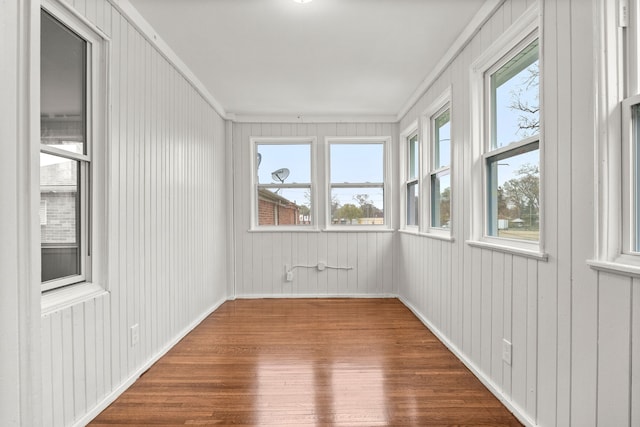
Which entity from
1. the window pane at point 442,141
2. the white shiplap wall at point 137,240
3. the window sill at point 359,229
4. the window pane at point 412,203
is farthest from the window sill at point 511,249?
the white shiplap wall at point 137,240

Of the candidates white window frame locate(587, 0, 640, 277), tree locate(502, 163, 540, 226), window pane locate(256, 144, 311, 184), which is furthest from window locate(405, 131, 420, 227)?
white window frame locate(587, 0, 640, 277)

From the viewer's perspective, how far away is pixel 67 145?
178 centimetres

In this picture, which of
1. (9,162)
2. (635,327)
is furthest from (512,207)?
(9,162)

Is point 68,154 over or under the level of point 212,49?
under

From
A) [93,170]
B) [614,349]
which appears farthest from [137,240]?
[614,349]

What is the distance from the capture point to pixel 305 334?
10.3 ft

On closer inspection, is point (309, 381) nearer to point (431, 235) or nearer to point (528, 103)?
point (431, 235)

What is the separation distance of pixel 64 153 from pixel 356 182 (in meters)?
3.47

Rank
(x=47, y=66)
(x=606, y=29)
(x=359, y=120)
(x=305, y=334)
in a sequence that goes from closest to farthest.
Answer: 1. (x=606, y=29)
2. (x=47, y=66)
3. (x=305, y=334)
4. (x=359, y=120)

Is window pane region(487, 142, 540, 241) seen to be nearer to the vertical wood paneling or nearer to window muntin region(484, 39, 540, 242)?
window muntin region(484, 39, 540, 242)

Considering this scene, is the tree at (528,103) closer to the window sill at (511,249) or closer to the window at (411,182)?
the window sill at (511,249)

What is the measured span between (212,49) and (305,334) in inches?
103

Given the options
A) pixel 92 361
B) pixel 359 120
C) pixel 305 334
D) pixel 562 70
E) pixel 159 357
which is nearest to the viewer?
pixel 562 70

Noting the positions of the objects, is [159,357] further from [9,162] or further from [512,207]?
[512,207]
